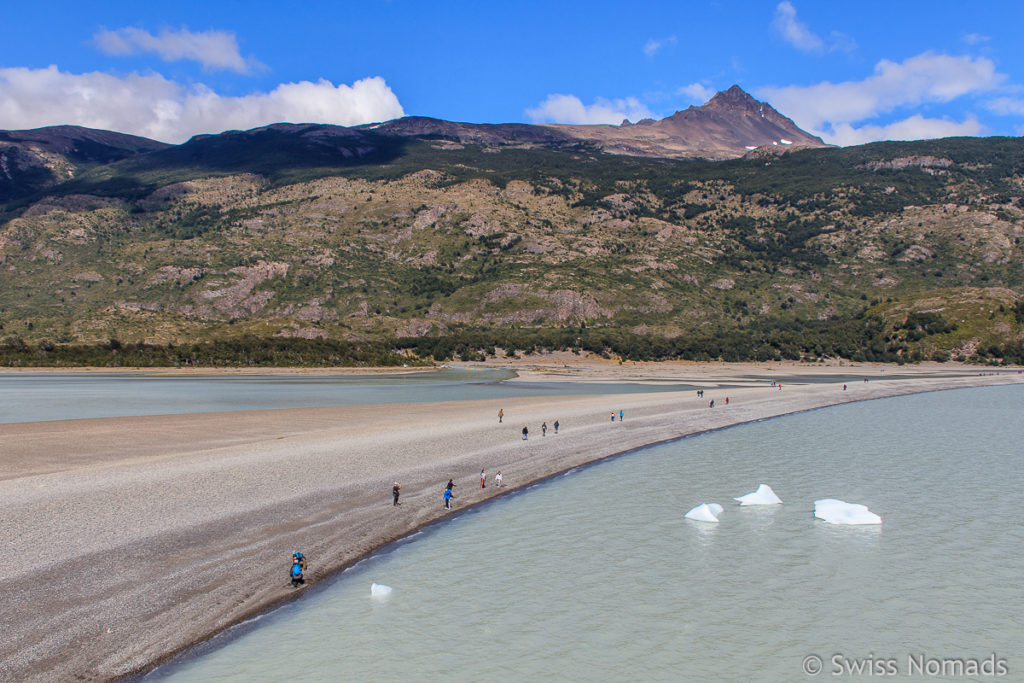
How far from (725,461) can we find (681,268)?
532 ft

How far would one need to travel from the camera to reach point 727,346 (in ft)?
429

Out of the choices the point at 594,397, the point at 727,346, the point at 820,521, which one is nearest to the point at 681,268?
the point at 727,346

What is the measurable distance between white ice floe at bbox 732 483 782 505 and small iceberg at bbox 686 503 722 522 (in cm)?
197

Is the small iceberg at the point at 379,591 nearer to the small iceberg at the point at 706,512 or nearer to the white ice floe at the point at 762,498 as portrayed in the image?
the small iceberg at the point at 706,512

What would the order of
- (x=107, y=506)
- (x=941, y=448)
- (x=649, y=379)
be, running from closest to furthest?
1. (x=107, y=506)
2. (x=941, y=448)
3. (x=649, y=379)

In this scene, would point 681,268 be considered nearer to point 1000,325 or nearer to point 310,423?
point 1000,325

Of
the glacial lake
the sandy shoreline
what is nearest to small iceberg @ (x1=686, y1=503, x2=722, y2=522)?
the sandy shoreline

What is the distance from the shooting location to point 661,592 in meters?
16.3

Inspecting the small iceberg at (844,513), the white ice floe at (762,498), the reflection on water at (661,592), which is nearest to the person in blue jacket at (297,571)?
the reflection on water at (661,592)

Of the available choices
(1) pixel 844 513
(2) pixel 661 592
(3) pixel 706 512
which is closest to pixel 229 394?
(3) pixel 706 512

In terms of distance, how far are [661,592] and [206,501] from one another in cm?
1434

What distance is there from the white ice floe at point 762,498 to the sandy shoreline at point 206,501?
8.74m

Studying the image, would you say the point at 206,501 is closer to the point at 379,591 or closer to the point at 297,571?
the point at 297,571

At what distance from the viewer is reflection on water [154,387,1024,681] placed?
12875 millimetres
